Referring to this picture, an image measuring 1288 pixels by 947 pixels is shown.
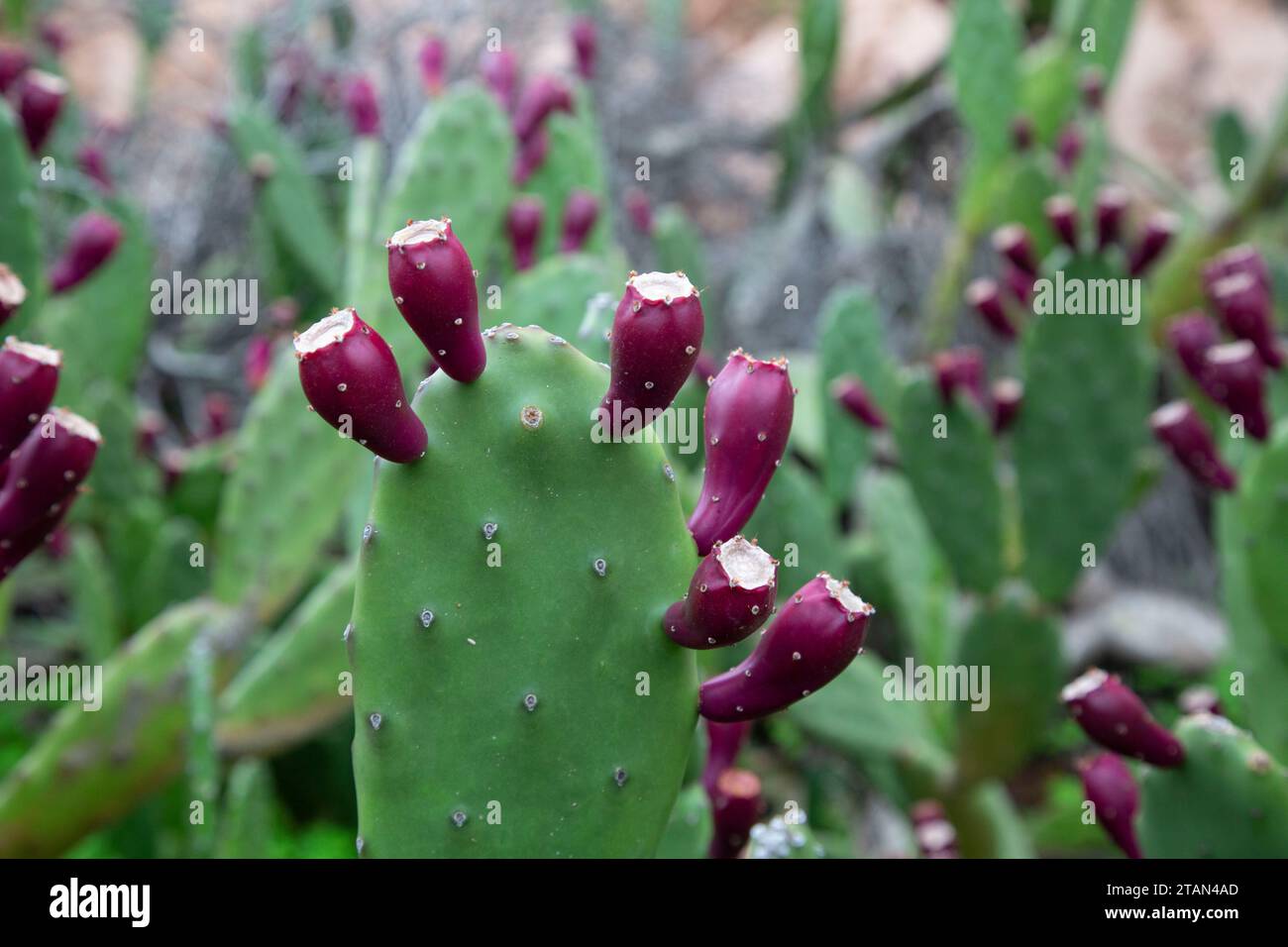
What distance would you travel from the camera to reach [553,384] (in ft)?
3.06

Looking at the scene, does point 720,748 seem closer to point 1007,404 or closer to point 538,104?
point 1007,404

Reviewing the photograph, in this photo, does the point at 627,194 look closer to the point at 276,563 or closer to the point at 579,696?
the point at 276,563

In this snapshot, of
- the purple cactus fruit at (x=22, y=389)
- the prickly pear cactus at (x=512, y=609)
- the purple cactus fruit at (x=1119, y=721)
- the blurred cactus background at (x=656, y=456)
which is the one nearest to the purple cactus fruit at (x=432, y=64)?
the blurred cactus background at (x=656, y=456)

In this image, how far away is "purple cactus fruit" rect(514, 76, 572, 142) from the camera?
98.3 inches

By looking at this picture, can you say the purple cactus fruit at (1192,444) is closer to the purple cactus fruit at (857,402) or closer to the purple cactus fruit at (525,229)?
the purple cactus fruit at (857,402)

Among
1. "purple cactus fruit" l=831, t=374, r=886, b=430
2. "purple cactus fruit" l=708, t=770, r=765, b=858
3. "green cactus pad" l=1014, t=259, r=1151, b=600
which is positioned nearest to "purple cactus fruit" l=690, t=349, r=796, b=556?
"purple cactus fruit" l=708, t=770, r=765, b=858

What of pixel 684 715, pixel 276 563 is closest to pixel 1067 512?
pixel 276 563

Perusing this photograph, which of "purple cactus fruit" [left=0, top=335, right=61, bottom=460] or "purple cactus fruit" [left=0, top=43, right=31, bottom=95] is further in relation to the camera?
"purple cactus fruit" [left=0, top=43, right=31, bottom=95]

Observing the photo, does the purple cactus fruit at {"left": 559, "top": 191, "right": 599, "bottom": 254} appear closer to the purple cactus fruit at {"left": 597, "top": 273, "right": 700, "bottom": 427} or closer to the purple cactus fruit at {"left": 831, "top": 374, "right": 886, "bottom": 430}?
the purple cactus fruit at {"left": 831, "top": 374, "right": 886, "bottom": 430}

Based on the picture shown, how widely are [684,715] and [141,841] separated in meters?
1.83

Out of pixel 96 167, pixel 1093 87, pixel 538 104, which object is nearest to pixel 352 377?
pixel 538 104

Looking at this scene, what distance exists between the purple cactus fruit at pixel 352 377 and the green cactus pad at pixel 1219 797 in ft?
2.68

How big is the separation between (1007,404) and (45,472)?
73.4 inches

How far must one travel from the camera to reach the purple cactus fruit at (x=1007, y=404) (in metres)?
2.44
